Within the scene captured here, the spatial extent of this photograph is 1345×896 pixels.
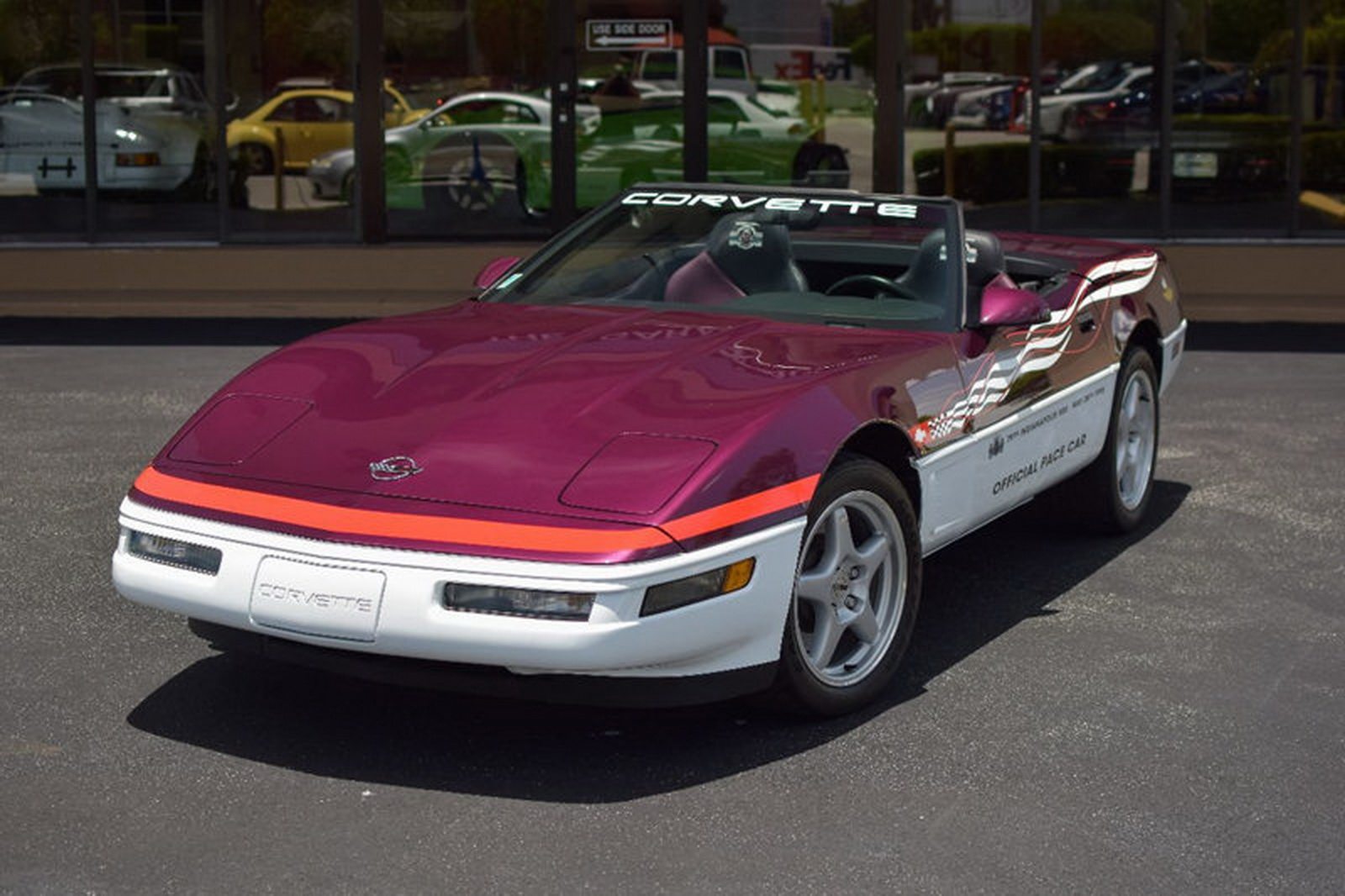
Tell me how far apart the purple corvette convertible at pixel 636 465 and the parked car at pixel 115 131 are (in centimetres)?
879

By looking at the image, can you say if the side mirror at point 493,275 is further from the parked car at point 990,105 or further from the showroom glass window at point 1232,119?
the showroom glass window at point 1232,119

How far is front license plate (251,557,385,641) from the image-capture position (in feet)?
15.7

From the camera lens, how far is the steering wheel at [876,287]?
6.44m

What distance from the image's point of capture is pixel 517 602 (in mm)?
4723

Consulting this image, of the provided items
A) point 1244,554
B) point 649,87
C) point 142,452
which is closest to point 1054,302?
point 1244,554

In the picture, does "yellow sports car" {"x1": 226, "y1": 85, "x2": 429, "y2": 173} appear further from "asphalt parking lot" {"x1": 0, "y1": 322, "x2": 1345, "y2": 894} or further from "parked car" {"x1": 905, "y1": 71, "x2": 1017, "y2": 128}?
"asphalt parking lot" {"x1": 0, "y1": 322, "x2": 1345, "y2": 894}

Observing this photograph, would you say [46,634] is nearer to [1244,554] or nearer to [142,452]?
[142,452]

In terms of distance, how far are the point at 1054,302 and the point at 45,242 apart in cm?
961

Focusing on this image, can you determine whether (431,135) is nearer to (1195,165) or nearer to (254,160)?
(254,160)

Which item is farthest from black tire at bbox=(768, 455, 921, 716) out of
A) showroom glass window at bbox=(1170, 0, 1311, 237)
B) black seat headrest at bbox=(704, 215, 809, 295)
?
showroom glass window at bbox=(1170, 0, 1311, 237)

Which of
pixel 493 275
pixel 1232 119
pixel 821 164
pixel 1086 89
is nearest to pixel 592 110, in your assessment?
pixel 821 164

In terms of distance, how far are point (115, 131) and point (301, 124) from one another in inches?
52.1

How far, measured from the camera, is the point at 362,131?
14.9m

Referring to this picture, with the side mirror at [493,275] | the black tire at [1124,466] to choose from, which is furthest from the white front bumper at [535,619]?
the black tire at [1124,466]
